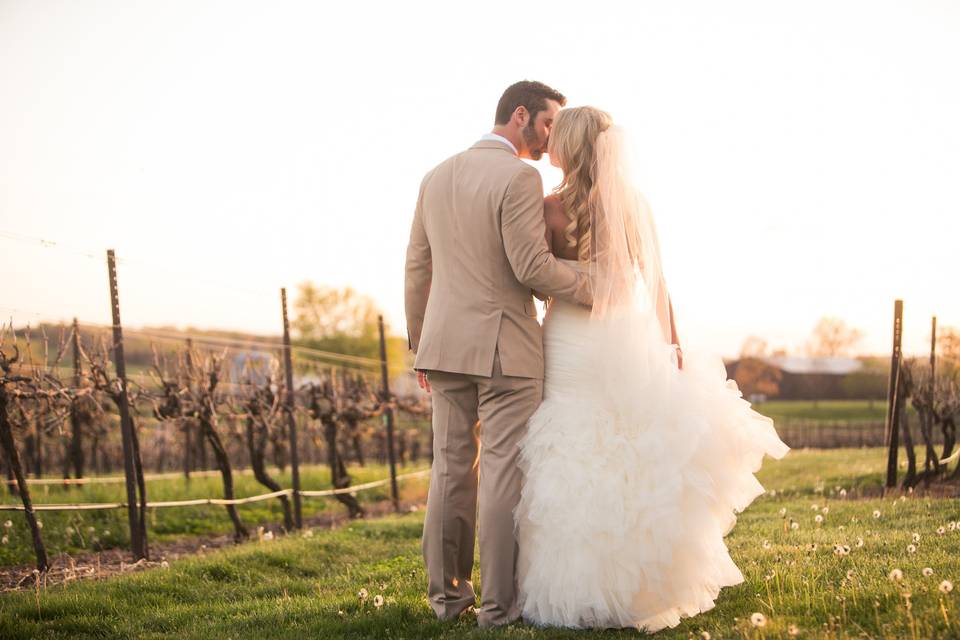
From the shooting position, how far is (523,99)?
396 cm

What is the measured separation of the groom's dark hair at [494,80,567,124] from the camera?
3.96 metres

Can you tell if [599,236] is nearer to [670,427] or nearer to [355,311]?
[670,427]

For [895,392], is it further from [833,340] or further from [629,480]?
[833,340]

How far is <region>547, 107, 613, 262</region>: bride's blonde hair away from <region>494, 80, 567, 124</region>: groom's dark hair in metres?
0.13

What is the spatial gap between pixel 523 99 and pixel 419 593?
263 cm

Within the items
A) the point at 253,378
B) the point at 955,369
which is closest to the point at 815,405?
the point at 955,369

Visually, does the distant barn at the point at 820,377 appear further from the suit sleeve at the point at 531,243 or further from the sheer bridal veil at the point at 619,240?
the suit sleeve at the point at 531,243

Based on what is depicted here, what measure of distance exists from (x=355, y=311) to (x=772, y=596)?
5334 centimetres

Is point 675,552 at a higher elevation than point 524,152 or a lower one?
lower

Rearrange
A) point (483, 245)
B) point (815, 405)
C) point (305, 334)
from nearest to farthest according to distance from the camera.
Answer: point (483, 245) → point (815, 405) → point (305, 334)

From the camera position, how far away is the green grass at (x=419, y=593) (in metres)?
3.24

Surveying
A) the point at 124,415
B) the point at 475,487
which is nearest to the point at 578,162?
the point at 475,487

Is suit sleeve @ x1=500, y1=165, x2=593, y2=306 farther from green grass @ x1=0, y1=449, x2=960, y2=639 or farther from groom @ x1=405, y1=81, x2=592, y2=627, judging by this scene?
green grass @ x1=0, y1=449, x2=960, y2=639

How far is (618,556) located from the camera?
134 inches
